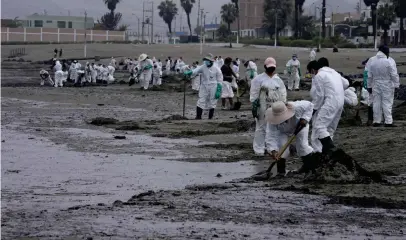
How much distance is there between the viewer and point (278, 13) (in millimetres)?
116438

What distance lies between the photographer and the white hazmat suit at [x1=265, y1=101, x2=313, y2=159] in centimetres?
1239

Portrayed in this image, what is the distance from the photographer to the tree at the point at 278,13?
117062 mm

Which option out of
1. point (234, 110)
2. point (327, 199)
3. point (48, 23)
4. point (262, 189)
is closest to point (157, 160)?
point (262, 189)

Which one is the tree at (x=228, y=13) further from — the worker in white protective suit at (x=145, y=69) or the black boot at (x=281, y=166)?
the black boot at (x=281, y=166)

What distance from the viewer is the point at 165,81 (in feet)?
166

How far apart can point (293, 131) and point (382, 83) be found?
6570 mm

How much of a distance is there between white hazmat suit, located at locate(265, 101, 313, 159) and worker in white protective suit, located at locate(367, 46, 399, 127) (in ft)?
20.7

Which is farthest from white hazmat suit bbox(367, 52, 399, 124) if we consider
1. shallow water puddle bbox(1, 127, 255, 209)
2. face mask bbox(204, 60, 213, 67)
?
shallow water puddle bbox(1, 127, 255, 209)

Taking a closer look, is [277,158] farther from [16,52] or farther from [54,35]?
[54,35]

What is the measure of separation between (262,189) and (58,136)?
8.57 m

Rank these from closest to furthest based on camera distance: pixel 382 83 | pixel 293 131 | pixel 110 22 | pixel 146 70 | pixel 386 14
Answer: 1. pixel 293 131
2. pixel 382 83
3. pixel 146 70
4. pixel 386 14
5. pixel 110 22

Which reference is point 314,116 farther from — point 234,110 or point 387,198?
point 234,110

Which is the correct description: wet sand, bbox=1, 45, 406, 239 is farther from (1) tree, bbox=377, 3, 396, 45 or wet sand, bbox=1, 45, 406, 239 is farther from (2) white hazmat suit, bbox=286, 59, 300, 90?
(1) tree, bbox=377, 3, 396, 45

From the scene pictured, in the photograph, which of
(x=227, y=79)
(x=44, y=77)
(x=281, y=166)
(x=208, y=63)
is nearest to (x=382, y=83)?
(x=208, y=63)
